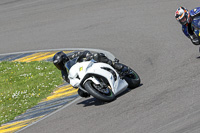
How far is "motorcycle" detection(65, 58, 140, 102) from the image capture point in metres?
9.37

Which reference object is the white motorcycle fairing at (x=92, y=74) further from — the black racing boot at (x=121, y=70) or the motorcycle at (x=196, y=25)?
the motorcycle at (x=196, y=25)

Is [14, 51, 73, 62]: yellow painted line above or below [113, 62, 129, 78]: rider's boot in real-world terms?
above

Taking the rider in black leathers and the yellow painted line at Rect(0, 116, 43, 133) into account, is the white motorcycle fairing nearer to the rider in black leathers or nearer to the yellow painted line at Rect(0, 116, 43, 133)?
the rider in black leathers

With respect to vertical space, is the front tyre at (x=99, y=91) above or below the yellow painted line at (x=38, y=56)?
below

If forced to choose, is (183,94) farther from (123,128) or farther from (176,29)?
(176,29)

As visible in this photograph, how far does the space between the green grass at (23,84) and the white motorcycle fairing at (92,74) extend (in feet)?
8.12

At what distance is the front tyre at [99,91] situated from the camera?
919cm

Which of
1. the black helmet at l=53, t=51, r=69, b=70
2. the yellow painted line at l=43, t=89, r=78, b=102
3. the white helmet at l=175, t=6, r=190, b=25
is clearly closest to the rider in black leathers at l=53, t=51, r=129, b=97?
the black helmet at l=53, t=51, r=69, b=70

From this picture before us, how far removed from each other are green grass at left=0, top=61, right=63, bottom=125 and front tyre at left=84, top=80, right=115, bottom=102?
277 cm

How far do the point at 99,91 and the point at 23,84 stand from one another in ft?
15.3

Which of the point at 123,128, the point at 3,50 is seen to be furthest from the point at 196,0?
the point at 123,128

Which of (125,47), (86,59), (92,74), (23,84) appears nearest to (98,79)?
(92,74)

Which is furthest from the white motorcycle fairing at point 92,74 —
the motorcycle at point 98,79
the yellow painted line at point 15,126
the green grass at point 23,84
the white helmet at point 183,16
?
the green grass at point 23,84

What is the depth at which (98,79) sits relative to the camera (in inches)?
375
